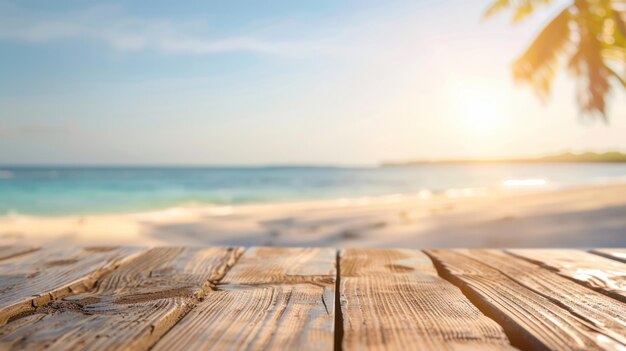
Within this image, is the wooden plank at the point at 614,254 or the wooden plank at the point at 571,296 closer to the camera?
the wooden plank at the point at 571,296

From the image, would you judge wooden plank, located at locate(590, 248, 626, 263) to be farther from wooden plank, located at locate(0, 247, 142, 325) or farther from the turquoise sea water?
the turquoise sea water

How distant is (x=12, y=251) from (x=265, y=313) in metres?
1.07

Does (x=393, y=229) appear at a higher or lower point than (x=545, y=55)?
lower

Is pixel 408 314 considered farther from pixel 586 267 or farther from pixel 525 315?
pixel 586 267

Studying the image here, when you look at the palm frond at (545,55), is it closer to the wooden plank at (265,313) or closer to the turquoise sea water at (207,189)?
the turquoise sea water at (207,189)

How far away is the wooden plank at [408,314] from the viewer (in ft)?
2.15

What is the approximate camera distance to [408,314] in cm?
79

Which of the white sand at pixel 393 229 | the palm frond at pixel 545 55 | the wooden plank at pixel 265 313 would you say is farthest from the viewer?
the palm frond at pixel 545 55

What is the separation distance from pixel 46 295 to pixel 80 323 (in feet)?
0.68

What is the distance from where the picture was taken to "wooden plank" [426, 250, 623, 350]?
0.67 metres

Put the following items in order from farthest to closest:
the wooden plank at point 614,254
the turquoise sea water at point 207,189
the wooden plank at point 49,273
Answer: the turquoise sea water at point 207,189 < the wooden plank at point 614,254 < the wooden plank at point 49,273

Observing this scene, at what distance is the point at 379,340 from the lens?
2.15 ft

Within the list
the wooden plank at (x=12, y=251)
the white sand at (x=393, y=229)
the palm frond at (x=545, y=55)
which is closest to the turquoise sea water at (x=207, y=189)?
the palm frond at (x=545, y=55)

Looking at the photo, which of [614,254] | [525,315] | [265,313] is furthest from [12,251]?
[614,254]
